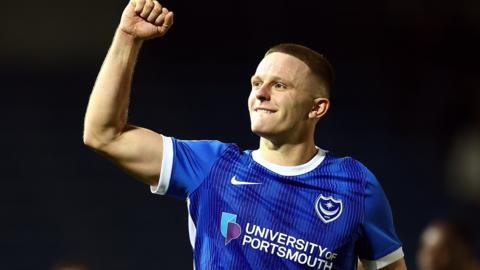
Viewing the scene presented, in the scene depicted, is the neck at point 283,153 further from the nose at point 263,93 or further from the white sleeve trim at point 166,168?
the white sleeve trim at point 166,168

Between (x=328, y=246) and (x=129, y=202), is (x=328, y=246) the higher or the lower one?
the higher one

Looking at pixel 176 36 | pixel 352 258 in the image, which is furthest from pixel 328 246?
pixel 176 36

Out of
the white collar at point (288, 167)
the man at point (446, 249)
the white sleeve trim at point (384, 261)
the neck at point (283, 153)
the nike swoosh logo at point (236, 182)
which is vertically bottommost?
the man at point (446, 249)

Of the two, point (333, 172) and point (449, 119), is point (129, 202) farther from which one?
point (333, 172)

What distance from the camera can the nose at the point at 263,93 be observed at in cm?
402

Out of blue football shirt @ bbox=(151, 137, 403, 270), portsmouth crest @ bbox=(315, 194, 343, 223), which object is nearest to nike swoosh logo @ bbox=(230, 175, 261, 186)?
blue football shirt @ bbox=(151, 137, 403, 270)

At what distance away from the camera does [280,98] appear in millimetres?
4059

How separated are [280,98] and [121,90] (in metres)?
0.68

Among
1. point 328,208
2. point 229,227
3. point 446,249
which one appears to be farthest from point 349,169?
point 446,249

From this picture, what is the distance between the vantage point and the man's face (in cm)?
402

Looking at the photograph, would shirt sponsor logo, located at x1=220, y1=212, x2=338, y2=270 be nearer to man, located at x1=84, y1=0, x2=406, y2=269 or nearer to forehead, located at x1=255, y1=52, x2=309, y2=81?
man, located at x1=84, y1=0, x2=406, y2=269

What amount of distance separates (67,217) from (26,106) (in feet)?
4.92

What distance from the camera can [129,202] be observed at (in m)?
10.6

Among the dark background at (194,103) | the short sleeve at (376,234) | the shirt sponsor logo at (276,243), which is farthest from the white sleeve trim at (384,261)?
the dark background at (194,103)
